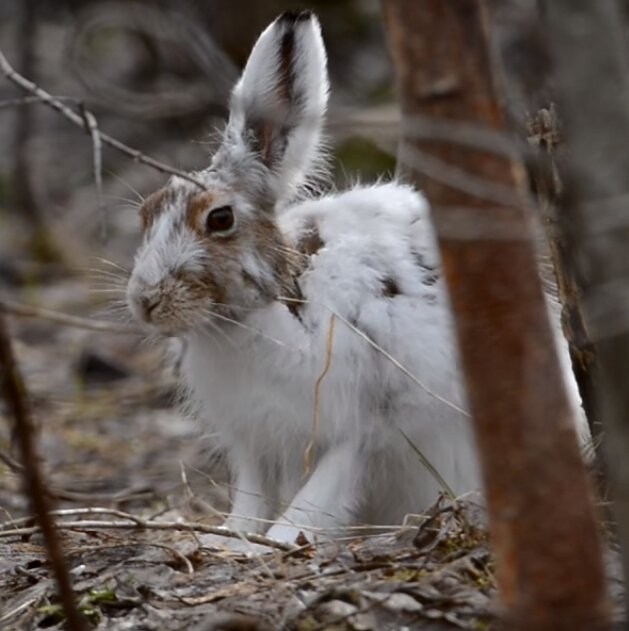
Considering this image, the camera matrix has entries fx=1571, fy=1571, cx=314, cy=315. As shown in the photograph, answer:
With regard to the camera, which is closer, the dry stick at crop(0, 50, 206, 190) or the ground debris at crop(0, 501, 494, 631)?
the ground debris at crop(0, 501, 494, 631)

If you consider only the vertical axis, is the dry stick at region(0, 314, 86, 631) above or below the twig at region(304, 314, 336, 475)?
below

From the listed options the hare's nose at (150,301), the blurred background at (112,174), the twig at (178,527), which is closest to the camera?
the twig at (178,527)

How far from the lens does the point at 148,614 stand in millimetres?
3857

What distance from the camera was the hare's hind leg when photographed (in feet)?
15.0

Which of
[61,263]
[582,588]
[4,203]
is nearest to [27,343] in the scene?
[61,263]

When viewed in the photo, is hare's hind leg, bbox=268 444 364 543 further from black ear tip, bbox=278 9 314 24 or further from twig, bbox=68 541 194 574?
black ear tip, bbox=278 9 314 24

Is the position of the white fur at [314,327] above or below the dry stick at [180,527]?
above

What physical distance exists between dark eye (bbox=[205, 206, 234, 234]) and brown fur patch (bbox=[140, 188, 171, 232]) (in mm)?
148

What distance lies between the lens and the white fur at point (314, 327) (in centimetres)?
454

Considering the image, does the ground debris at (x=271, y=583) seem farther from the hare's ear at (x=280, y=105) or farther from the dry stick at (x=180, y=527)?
the hare's ear at (x=280, y=105)

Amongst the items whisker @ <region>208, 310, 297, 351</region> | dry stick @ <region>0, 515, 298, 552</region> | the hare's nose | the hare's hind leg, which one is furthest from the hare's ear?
dry stick @ <region>0, 515, 298, 552</region>

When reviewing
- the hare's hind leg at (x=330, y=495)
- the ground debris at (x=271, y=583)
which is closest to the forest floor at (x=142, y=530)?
the ground debris at (x=271, y=583)

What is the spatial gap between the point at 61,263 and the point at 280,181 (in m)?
5.92

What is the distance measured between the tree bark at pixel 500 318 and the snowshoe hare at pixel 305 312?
5.33ft
